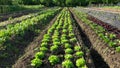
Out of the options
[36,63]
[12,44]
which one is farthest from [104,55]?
[12,44]

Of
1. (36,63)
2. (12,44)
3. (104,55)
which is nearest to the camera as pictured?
(36,63)

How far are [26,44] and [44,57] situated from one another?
371 centimetres

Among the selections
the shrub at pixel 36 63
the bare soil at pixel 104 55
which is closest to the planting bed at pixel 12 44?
the shrub at pixel 36 63

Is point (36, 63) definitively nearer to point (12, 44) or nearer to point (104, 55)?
point (104, 55)

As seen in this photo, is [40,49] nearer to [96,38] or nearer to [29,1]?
[96,38]

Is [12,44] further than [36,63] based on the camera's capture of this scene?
Yes

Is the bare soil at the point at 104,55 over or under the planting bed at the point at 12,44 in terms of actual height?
under

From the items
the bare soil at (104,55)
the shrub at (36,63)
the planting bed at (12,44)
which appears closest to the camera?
the shrub at (36,63)

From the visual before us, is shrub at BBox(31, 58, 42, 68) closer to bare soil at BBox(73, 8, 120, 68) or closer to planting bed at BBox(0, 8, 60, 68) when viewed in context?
planting bed at BBox(0, 8, 60, 68)

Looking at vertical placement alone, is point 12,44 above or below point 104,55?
above

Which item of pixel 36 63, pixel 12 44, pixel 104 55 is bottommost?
pixel 104 55

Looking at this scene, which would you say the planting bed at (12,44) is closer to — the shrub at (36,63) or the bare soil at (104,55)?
the shrub at (36,63)

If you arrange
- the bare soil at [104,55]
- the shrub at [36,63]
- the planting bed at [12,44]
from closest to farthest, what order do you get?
the shrub at [36,63]
the bare soil at [104,55]
the planting bed at [12,44]

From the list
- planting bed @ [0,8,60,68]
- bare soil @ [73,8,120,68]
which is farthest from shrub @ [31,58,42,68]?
bare soil @ [73,8,120,68]
